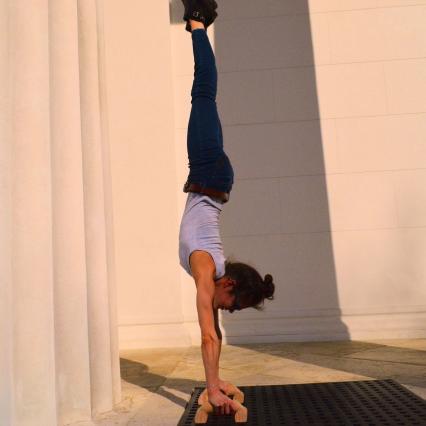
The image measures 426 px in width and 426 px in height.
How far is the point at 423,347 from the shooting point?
11.3ft

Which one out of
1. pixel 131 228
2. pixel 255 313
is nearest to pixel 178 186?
pixel 131 228

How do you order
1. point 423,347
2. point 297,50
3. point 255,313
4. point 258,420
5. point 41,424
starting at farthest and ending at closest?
point 297,50, point 255,313, point 423,347, point 258,420, point 41,424

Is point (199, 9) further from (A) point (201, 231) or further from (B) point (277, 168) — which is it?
(B) point (277, 168)

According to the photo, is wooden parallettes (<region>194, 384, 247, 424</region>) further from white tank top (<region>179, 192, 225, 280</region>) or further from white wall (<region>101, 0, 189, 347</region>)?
white wall (<region>101, 0, 189, 347</region>)

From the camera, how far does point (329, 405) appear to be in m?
1.93

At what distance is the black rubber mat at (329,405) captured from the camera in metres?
1.72

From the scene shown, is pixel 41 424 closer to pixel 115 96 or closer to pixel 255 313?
pixel 255 313

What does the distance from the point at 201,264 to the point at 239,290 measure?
20 cm

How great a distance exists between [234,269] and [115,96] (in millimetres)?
2686

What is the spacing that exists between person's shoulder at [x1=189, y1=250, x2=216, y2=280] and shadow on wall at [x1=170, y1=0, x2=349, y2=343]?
2068 millimetres

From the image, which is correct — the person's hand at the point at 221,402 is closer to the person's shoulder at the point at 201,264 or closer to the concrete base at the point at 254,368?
the concrete base at the point at 254,368

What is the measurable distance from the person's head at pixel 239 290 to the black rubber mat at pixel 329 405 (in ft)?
1.34

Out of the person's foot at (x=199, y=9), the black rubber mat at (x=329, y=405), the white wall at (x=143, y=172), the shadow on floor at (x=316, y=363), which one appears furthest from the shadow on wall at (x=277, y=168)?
the person's foot at (x=199, y=9)

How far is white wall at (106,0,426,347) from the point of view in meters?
4.04
